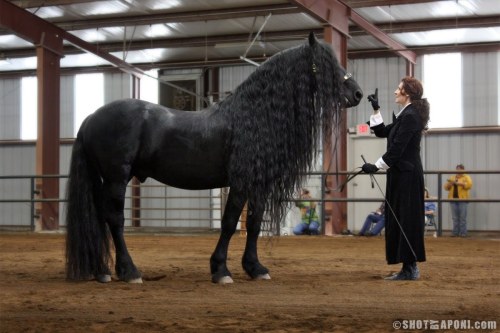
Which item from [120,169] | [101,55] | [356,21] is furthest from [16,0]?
[120,169]

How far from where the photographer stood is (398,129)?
5727 mm

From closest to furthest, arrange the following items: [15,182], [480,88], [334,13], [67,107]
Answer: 1. [334,13]
2. [480,88]
3. [67,107]
4. [15,182]

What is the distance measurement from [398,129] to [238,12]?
11778 millimetres

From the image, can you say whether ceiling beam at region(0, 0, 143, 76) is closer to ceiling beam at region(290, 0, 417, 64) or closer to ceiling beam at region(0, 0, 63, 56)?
ceiling beam at region(0, 0, 63, 56)

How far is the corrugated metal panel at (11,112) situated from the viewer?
23.6 m

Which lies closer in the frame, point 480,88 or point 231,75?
point 480,88

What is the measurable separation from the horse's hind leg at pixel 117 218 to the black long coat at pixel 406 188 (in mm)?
2082

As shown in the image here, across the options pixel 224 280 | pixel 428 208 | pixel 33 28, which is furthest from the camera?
pixel 428 208

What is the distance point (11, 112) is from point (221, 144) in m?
19.6

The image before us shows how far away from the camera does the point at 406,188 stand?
575 cm

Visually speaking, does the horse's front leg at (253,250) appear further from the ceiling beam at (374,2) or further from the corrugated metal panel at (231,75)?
the corrugated metal panel at (231,75)

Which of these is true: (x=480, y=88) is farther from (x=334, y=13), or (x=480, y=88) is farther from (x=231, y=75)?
(x=231, y=75)

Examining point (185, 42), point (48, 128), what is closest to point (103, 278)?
point (48, 128)

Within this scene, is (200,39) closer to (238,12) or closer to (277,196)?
(238,12)
